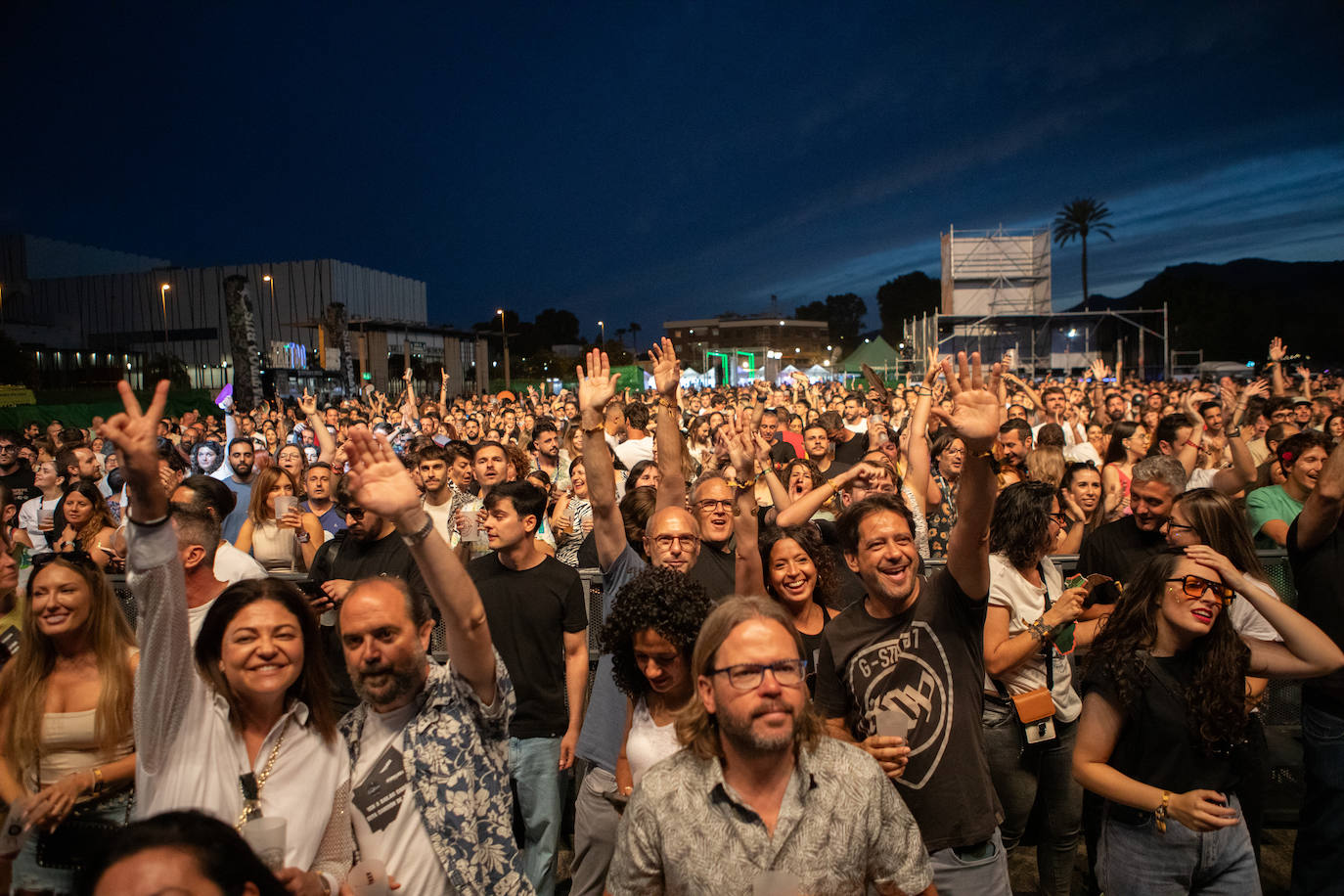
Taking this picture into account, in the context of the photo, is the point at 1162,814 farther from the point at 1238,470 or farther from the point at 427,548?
the point at 1238,470

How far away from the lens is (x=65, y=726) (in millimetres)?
2891

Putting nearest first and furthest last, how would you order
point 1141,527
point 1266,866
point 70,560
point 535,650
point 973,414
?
point 973,414 < point 70,560 < point 535,650 < point 1266,866 < point 1141,527

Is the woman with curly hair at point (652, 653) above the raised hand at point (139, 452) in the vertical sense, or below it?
below

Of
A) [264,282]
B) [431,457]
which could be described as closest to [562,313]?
[264,282]

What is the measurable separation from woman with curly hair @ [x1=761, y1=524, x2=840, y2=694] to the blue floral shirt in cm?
144

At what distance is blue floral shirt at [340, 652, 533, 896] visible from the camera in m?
2.36

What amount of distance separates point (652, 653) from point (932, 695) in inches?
38.1

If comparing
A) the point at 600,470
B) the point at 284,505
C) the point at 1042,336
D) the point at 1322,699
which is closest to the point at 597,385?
the point at 600,470

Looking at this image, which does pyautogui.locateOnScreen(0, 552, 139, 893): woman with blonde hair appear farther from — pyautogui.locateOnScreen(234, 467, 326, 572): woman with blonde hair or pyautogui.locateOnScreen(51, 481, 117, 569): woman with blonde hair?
pyautogui.locateOnScreen(51, 481, 117, 569): woman with blonde hair

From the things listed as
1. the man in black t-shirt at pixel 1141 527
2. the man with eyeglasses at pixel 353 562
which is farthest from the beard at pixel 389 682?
the man in black t-shirt at pixel 1141 527

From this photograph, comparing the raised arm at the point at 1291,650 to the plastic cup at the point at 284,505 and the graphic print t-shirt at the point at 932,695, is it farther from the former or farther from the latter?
the plastic cup at the point at 284,505

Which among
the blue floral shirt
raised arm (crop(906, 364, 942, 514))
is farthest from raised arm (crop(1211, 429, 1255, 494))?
the blue floral shirt

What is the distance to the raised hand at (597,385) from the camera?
12.4 feet

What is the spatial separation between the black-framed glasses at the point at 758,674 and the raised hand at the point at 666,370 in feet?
8.37
